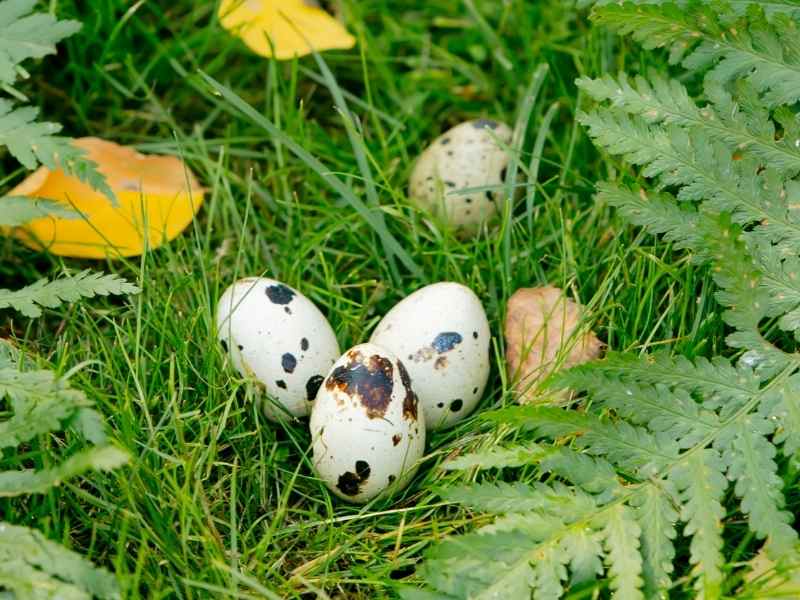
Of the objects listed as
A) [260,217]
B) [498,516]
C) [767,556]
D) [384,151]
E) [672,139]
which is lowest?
[498,516]

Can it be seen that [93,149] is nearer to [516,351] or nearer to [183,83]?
[183,83]

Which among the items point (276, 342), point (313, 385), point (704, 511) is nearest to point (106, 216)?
point (276, 342)

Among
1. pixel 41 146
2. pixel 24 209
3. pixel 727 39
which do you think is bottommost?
pixel 24 209

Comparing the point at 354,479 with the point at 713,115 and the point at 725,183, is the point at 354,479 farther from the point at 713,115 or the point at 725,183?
the point at 713,115

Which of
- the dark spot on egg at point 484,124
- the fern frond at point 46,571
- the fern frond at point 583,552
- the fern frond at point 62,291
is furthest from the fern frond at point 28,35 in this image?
the fern frond at point 583,552

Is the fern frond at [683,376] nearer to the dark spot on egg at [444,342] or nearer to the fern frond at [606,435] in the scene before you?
the fern frond at [606,435]

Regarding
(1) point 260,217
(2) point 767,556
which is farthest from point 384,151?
(2) point 767,556

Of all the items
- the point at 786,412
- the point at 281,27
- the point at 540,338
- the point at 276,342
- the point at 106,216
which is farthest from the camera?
the point at 281,27
